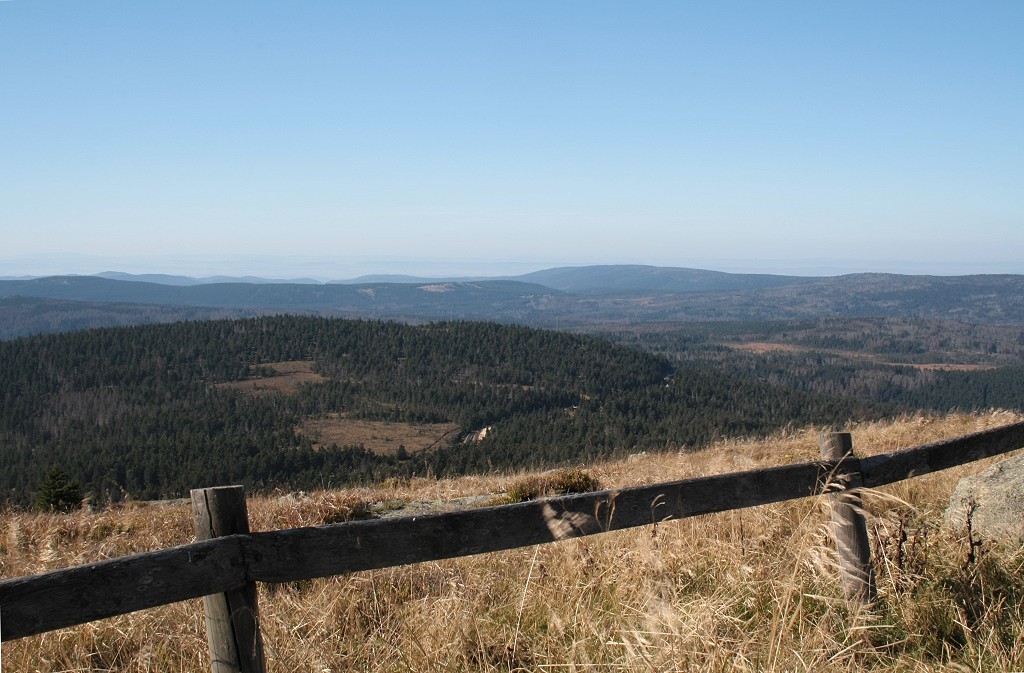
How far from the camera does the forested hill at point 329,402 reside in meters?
89.3

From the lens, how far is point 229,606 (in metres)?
3.42

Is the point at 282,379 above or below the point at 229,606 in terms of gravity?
below

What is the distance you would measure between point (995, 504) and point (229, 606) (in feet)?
20.3

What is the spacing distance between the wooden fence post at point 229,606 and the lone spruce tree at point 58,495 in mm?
13436

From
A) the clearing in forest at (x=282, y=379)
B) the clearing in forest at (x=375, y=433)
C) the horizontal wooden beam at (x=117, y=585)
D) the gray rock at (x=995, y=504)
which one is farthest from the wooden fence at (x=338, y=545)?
the clearing in forest at (x=282, y=379)

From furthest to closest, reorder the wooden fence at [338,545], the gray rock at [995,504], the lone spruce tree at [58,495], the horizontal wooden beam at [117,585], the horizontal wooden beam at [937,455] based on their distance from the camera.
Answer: the lone spruce tree at [58,495]
the gray rock at [995,504]
the horizontal wooden beam at [937,455]
the wooden fence at [338,545]
the horizontal wooden beam at [117,585]

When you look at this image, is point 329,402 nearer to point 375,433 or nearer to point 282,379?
point 282,379

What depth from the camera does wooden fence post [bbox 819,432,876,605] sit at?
467 centimetres

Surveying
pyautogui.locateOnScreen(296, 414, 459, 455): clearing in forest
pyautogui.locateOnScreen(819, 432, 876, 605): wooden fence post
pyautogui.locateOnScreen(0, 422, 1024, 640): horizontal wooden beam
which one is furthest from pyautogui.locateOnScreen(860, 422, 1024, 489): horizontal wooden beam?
pyautogui.locateOnScreen(296, 414, 459, 455): clearing in forest

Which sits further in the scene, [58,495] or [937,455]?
[58,495]

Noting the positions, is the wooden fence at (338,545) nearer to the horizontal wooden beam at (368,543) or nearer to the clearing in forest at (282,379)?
the horizontal wooden beam at (368,543)

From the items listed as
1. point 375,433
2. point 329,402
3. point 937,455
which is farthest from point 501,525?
point 329,402

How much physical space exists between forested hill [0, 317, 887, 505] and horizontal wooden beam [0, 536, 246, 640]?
6988 centimetres

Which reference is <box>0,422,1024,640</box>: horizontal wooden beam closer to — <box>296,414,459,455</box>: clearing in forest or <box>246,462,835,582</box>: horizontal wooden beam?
<box>246,462,835,582</box>: horizontal wooden beam
